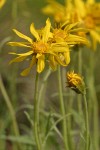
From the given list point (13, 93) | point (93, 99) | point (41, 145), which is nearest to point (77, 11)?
point (93, 99)

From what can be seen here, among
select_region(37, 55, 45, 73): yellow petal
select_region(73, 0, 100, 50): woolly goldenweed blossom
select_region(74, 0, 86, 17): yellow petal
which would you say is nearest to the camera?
select_region(37, 55, 45, 73): yellow petal

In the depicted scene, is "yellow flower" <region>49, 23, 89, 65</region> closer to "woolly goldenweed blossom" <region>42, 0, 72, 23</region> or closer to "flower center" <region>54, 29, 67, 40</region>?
"flower center" <region>54, 29, 67, 40</region>

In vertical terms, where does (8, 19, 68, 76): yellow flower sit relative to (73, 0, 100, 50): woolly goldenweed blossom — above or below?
below

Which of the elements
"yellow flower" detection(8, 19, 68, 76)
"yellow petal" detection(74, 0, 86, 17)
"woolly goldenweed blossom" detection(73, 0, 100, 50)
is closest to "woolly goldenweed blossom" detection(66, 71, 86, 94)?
"yellow flower" detection(8, 19, 68, 76)

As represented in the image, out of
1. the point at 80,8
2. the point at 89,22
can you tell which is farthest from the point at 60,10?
→ the point at 89,22

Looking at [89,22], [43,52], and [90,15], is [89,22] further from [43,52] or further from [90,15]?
[43,52]

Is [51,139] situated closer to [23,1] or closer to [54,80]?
[23,1]
